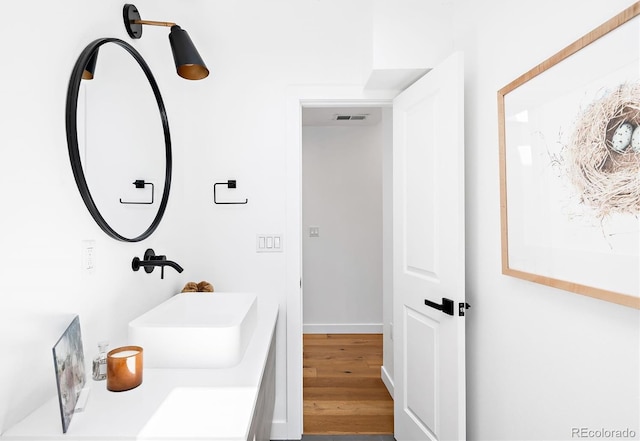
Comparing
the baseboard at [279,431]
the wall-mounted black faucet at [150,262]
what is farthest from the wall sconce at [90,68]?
the baseboard at [279,431]

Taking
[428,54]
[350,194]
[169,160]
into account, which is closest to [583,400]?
[428,54]

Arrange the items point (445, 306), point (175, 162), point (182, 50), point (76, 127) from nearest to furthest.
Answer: point (76, 127), point (182, 50), point (445, 306), point (175, 162)

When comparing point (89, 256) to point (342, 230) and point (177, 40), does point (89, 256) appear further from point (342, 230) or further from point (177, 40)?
point (342, 230)

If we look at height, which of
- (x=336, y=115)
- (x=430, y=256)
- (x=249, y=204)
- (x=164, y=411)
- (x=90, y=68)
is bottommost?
(x=164, y=411)

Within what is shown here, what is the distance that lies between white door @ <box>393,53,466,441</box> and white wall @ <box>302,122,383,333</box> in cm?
188

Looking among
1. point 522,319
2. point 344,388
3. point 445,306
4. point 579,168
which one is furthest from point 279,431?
point 579,168

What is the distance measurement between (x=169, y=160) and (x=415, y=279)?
52.5 inches

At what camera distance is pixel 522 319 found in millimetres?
1283

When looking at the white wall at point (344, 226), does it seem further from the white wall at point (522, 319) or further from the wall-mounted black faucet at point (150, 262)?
the wall-mounted black faucet at point (150, 262)

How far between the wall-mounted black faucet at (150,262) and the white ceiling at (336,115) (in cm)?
215

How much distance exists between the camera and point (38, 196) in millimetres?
942

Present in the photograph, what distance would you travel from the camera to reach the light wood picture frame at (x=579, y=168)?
32.7 inches

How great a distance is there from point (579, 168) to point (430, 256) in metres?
0.81

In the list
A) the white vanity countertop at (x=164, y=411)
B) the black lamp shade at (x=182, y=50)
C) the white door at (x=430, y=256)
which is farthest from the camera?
the white door at (x=430, y=256)
